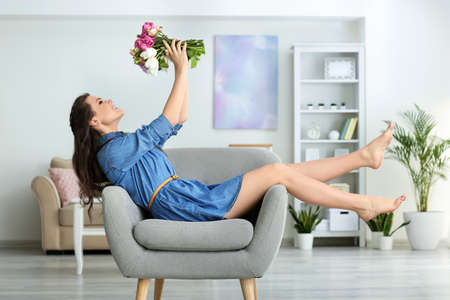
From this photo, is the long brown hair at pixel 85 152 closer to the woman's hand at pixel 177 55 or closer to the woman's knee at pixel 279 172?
the woman's hand at pixel 177 55

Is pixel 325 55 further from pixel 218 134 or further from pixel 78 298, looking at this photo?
pixel 78 298

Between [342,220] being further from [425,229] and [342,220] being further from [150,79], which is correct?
[150,79]

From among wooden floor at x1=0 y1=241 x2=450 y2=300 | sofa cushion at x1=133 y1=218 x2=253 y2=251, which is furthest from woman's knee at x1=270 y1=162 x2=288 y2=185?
wooden floor at x1=0 y1=241 x2=450 y2=300

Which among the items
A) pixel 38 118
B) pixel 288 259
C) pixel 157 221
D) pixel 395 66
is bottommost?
pixel 288 259

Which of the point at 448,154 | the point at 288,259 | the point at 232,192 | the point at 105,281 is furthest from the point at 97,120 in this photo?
the point at 448,154

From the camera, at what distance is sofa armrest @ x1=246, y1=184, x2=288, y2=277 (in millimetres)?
2172

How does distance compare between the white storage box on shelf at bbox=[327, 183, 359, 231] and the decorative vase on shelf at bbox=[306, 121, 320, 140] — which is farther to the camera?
the decorative vase on shelf at bbox=[306, 121, 320, 140]

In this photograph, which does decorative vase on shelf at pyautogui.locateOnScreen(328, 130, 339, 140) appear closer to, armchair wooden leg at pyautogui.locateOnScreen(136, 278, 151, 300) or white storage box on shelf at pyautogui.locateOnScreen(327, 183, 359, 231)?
white storage box on shelf at pyautogui.locateOnScreen(327, 183, 359, 231)

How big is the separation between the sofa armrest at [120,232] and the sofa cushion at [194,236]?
4cm

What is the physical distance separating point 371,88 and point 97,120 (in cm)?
371

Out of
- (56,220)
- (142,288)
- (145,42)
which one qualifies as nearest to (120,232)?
(142,288)

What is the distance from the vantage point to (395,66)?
5.61m

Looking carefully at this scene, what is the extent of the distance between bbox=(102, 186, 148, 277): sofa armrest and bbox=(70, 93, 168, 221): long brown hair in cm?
36

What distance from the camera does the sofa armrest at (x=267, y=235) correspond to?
217 cm
